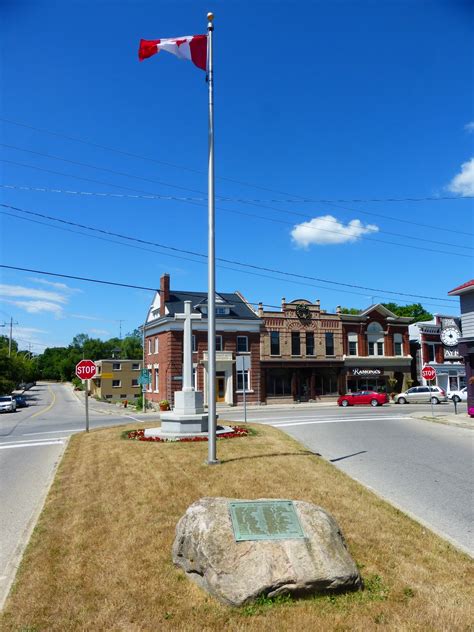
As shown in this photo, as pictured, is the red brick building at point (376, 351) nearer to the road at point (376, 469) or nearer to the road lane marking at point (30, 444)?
the road at point (376, 469)

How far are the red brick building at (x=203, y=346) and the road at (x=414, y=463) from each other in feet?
65.0

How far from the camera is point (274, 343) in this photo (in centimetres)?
4506

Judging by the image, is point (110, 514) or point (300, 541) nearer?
point (300, 541)

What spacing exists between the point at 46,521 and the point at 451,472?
860cm

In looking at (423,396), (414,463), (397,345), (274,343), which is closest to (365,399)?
(423,396)

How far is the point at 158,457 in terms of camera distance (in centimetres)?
1188

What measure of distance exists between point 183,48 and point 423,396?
38.2 m

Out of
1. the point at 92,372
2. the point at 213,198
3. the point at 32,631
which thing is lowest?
the point at 32,631

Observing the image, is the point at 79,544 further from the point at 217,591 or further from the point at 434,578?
the point at 434,578

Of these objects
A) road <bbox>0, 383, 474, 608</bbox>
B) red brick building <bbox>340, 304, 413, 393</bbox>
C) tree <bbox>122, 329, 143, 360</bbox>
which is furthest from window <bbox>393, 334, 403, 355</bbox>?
tree <bbox>122, 329, 143, 360</bbox>

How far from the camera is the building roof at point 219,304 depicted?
42688 millimetres

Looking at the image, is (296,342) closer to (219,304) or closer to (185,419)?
(219,304)

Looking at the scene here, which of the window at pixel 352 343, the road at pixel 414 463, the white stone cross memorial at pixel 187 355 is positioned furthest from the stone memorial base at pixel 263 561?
the window at pixel 352 343

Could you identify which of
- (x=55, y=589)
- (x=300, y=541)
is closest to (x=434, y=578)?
(x=300, y=541)
